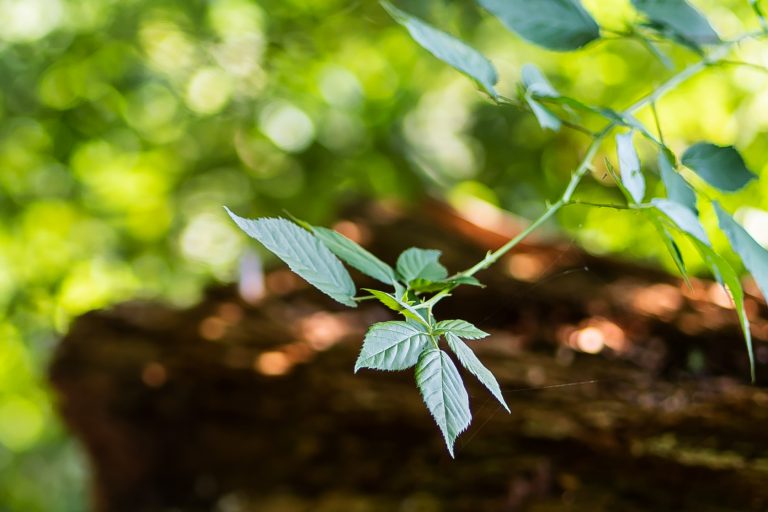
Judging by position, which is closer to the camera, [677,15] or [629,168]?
→ [629,168]

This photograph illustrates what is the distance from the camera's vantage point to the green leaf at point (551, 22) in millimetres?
416

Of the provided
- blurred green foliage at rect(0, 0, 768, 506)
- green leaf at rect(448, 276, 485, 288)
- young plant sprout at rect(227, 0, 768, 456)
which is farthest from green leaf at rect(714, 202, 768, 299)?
blurred green foliage at rect(0, 0, 768, 506)

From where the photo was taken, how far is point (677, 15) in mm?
433

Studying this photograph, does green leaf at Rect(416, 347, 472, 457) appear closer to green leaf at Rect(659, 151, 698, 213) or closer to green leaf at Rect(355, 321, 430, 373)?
green leaf at Rect(355, 321, 430, 373)

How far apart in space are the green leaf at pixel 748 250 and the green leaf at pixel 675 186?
0.01 meters

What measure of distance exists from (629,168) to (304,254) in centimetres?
14

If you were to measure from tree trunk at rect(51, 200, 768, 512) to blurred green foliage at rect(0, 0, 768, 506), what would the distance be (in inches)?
6.6

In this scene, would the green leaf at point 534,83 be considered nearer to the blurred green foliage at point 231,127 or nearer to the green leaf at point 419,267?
the green leaf at point 419,267

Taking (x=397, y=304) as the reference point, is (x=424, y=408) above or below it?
below

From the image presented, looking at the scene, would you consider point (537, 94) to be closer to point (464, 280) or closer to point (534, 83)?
point (534, 83)

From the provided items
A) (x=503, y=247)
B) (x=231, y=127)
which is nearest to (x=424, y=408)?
(x=503, y=247)

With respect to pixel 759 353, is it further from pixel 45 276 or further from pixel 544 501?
pixel 45 276

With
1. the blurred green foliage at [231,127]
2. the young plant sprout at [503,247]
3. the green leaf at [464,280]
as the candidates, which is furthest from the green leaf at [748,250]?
the blurred green foliage at [231,127]

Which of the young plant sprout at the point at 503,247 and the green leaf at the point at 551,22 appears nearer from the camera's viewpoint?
the young plant sprout at the point at 503,247
